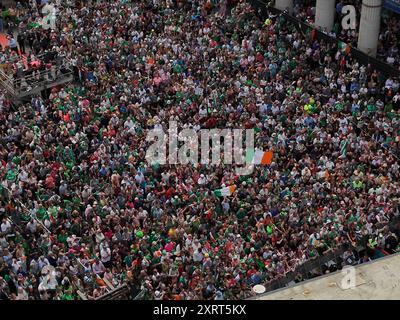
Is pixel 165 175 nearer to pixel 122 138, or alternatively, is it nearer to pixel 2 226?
pixel 122 138

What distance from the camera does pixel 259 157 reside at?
34.8 m

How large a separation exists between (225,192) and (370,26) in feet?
43.7

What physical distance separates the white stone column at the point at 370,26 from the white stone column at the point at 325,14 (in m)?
2.42

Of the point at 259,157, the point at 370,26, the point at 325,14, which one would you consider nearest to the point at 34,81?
the point at 259,157

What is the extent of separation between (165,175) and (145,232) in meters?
3.34

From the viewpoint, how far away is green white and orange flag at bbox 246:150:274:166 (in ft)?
114

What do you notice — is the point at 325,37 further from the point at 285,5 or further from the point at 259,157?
the point at 259,157

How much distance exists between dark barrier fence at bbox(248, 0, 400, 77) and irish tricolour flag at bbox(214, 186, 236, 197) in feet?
36.5

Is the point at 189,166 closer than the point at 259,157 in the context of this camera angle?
Yes

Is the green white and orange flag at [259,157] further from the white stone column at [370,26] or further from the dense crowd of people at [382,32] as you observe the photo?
the white stone column at [370,26]

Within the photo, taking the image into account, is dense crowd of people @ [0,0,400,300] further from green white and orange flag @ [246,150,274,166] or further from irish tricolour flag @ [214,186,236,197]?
green white and orange flag @ [246,150,274,166]

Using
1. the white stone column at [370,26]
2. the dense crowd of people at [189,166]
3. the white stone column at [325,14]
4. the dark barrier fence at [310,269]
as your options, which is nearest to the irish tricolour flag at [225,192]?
the dense crowd of people at [189,166]

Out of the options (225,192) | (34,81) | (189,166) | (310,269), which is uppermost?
(34,81)

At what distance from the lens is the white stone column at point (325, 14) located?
141 ft
